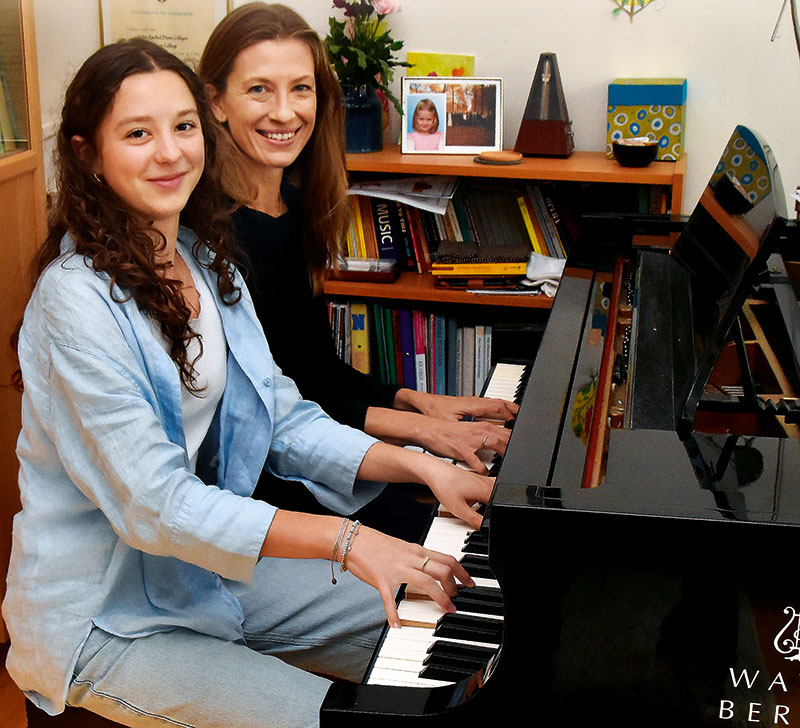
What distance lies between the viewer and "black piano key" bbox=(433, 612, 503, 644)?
1113 mm

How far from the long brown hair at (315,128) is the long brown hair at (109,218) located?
20.1 inches

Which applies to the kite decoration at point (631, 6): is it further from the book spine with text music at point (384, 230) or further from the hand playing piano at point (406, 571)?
the hand playing piano at point (406, 571)

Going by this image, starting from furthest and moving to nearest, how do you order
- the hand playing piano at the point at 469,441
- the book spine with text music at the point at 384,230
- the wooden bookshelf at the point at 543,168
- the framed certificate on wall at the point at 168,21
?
1. the framed certificate on wall at the point at 168,21
2. the book spine with text music at the point at 384,230
3. the wooden bookshelf at the point at 543,168
4. the hand playing piano at the point at 469,441

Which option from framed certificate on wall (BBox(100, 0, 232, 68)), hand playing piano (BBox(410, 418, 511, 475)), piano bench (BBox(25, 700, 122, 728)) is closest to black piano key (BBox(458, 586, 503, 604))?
hand playing piano (BBox(410, 418, 511, 475))

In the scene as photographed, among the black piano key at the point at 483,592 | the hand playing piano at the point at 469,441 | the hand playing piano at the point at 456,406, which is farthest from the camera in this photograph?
the hand playing piano at the point at 456,406

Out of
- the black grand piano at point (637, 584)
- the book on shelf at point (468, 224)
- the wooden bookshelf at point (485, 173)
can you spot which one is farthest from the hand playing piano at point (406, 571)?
the book on shelf at point (468, 224)

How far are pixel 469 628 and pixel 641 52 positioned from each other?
85.1 inches

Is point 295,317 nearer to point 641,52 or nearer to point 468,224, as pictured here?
point 468,224

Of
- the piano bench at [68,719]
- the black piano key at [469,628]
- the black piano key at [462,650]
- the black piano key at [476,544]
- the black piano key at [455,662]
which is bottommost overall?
the piano bench at [68,719]

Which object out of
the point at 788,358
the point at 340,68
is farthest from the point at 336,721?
the point at 340,68

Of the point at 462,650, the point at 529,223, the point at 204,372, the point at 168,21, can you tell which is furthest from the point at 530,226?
the point at 462,650

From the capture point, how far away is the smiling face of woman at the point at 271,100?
1.90m

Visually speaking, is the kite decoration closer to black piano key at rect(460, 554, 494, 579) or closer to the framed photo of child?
the framed photo of child

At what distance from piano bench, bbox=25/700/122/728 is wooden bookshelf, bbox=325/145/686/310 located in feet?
5.36
